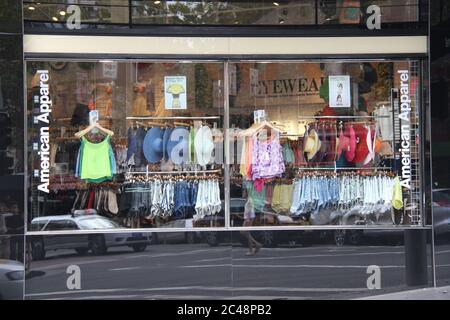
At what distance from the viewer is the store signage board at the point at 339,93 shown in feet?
30.1

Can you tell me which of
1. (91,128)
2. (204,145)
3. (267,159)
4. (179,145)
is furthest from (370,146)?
(91,128)

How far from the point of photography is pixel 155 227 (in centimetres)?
878

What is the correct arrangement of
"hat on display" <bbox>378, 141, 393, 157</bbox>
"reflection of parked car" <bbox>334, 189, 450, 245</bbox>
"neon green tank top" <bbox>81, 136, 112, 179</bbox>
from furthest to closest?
"hat on display" <bbox>378, 141, 393, 157</bbox>
"neon green tank top" <bbox>81, 136, 112, 179</bbox>
"reflection of parked car" <bbox>334, 189, 450, 245</bbox>

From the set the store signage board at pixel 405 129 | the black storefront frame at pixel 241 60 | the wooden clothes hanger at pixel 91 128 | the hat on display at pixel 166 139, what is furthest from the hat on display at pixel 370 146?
the wooden clothes hanger at pixel 91 128

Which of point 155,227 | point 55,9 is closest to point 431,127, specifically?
point 155,227

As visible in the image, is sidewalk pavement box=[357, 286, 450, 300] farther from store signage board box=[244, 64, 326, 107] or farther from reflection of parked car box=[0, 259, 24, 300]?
reflection of parked car box=[0, 259, 24, 300]

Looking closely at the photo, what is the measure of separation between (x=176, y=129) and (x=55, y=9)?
6.95ft

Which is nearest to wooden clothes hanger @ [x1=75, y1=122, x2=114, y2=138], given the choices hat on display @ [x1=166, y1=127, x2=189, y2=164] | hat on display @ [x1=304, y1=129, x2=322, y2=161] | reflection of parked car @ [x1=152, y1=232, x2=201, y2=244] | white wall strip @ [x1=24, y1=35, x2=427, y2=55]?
hat on display @ [x1=166, y1=127, x2=189, y2=164]

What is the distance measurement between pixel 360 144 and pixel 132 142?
299cm

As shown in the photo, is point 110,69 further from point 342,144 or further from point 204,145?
point 342,144

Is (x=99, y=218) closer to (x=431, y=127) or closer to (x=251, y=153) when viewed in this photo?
(x=251, y=153)

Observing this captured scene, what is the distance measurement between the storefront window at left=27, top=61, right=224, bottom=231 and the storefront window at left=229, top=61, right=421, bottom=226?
0.39m

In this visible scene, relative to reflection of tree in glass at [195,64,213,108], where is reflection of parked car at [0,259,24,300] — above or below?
below

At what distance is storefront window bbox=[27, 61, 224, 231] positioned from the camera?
345 inches
